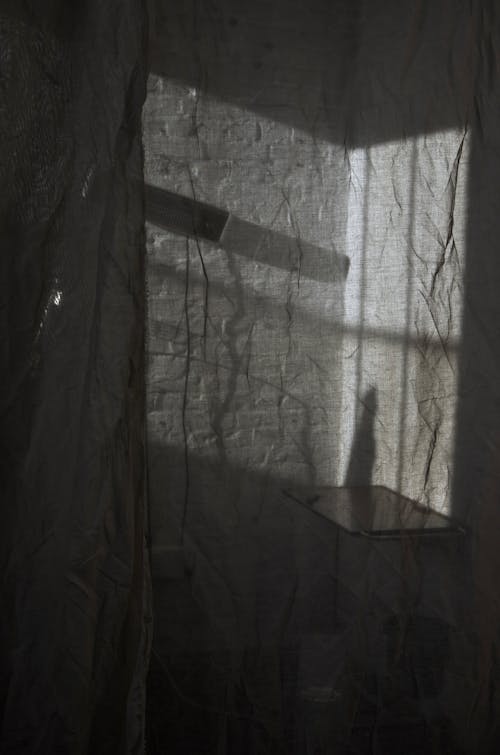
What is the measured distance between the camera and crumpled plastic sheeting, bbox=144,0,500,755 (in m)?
1.10

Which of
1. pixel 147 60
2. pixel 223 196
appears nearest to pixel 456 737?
pixel 223 196

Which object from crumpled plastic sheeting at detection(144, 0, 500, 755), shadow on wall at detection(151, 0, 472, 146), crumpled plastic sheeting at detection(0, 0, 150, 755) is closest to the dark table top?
crumpled plastic sheeting at detection(144, 0, 500, 755)

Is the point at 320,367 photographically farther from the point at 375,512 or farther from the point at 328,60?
the point at 328,60

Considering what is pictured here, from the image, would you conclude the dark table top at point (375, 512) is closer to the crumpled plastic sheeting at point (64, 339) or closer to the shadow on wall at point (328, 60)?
the crumpled plastic sheeting at point (64, 339)

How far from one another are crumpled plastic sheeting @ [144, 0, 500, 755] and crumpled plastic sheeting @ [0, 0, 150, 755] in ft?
0.18

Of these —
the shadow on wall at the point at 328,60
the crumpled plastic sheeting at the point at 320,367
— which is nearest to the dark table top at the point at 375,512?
the crumpled plastic sheeting at the point at 320,367

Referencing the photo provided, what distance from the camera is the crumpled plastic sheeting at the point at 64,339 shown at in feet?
3.39

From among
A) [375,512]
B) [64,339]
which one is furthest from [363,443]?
[64,339]

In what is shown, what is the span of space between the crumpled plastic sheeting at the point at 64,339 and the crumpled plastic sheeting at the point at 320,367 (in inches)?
2.2

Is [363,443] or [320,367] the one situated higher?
[320,367]

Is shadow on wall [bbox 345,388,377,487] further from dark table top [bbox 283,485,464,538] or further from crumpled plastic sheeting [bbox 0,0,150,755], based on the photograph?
crumpled plastic sheeting [bbox 0,0,150,755]

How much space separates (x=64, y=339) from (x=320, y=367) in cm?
36

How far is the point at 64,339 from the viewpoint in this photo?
3.43 ft

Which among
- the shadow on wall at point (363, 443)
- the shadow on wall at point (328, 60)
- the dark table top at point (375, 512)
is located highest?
the shadow on wall at point (328, 60)
